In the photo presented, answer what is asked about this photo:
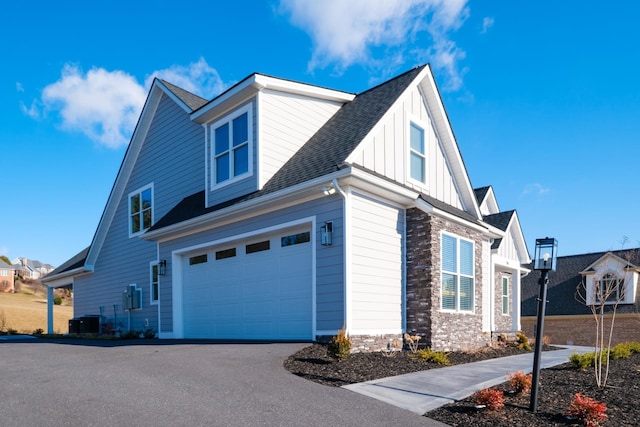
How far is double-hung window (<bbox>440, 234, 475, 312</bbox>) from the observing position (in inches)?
487

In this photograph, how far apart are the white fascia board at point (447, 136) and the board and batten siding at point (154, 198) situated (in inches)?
271

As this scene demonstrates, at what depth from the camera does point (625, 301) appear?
1048 inches

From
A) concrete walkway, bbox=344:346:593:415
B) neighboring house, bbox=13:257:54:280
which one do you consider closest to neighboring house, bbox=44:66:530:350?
concrete walkway, bbox=344:346:593:415

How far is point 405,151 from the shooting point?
1291 cm

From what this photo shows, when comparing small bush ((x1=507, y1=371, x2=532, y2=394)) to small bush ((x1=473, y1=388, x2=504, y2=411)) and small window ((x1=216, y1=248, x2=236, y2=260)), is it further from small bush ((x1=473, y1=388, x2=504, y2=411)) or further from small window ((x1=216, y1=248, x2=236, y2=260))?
small window ((x1=216, y1=248, x2=236, y2=260))

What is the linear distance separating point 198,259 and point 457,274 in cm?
720

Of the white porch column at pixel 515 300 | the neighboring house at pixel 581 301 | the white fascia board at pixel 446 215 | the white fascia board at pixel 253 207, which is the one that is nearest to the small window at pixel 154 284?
the white fascia board at pixel 253 207

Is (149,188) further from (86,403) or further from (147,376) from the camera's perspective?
(86,403)

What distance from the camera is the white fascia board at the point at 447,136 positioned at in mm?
13984

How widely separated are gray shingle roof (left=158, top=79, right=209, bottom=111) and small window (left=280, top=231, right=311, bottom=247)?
623 centimetres

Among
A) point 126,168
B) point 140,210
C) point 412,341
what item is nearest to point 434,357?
point 412,341

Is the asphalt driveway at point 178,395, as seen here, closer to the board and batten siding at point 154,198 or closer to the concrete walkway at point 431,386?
the concrete walkway at point 431,386

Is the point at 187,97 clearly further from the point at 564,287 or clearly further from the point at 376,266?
the point at 564,287

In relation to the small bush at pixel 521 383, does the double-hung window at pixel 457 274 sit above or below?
above
